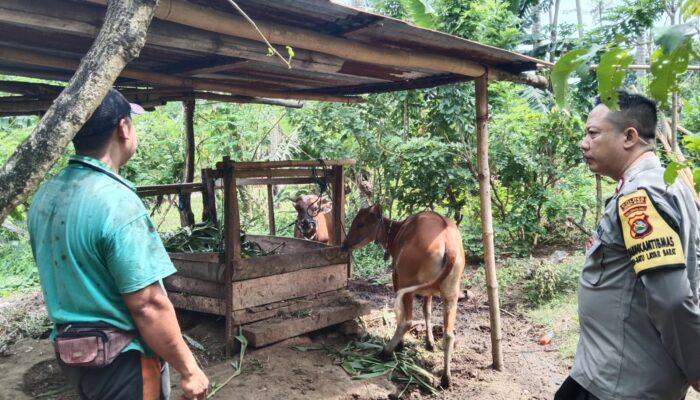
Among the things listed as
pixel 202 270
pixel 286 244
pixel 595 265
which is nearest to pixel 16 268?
pixel 286 244

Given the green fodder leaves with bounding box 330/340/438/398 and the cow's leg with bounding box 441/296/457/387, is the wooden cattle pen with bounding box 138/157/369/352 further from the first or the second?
the cow's leg with bounding box 441/296/457/387

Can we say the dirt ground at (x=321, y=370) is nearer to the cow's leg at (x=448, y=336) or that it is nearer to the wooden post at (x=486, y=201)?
the cow's leg at (x=448, y=336)

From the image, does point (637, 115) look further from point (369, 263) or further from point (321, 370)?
point (369, 263)

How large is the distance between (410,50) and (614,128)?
2.07m

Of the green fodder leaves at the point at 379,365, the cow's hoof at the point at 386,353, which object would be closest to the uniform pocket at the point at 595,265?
the green fodder leaves at the point at 379,365

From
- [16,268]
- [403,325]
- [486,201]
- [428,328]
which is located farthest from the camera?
[16,268]

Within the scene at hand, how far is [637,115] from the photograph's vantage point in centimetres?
227

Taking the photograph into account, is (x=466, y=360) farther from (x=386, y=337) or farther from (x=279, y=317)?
(x=279, y=317)

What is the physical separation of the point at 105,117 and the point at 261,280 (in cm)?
299

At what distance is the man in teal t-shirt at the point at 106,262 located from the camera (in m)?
1.91

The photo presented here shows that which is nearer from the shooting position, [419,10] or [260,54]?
[260,54]

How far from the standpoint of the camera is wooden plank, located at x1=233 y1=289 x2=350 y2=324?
473 centimetres

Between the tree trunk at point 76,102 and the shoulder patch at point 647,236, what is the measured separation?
200 centimetres

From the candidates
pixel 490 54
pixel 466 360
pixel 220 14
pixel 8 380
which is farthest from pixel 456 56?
pixel 8 380
